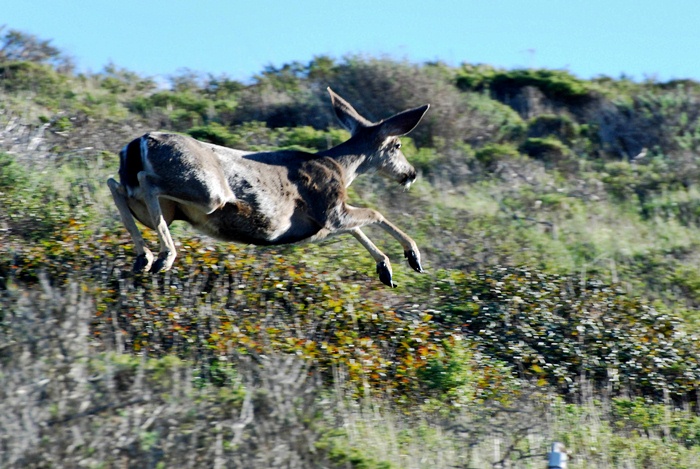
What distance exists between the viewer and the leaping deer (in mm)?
9273

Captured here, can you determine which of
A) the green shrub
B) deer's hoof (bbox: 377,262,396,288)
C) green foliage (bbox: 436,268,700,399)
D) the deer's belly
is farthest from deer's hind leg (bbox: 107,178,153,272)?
the green shrub

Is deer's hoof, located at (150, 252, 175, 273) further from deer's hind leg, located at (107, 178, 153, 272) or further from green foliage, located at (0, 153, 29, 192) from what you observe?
green foliage, located at (0, 153, 29, 192)

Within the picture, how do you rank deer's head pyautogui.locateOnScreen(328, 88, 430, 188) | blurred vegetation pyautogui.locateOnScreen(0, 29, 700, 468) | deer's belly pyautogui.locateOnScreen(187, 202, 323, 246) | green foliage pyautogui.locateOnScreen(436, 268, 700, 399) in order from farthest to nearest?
1. green foliage pyautogui.locateOnScreen(436, 268, 700, 399)
2. deer's head pyautogui.locateOnScreen(328, 88, 430, 188)
3. deer's belly pyautogui.locateOnScreen(187, 202, 323, 246)
4. blurred vegetation pyautogui.locateOnScreen(0, 29, 700, 468)

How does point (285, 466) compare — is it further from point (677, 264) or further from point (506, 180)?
point (506, 180)

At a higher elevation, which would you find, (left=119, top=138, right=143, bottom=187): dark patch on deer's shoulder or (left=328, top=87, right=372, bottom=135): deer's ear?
(left=328, top=87, right=372, bottom=135): deer's ear

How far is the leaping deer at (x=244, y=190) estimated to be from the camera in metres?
9.27

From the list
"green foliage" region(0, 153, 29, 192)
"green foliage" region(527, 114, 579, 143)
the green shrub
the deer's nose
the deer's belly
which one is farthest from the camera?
"green foliage" region(527, 114, 579, 143)

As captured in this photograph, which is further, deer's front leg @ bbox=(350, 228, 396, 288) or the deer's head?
the deer's head

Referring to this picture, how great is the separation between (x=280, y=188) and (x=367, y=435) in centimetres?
273

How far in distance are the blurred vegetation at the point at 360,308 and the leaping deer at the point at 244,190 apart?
106cm

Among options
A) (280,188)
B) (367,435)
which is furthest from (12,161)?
(367,435)

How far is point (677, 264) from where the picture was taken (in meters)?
15.5

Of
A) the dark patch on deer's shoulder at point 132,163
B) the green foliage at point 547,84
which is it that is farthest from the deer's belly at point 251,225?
the green foliage at point 547,84

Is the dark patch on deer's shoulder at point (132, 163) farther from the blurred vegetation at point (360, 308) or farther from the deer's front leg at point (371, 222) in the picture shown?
the deer's front leg at point (371, 222)
